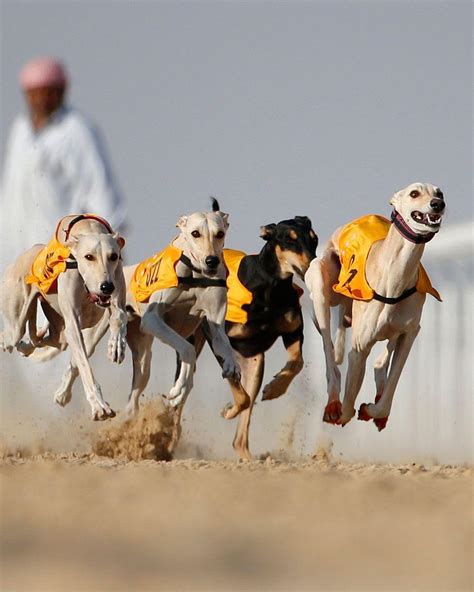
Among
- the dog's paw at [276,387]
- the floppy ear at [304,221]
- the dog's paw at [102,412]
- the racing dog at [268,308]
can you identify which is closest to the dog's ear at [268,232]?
the racing dog at [268,308]

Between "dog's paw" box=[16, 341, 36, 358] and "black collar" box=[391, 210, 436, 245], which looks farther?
"dog's paw" box=[16, 341, 36, 358]

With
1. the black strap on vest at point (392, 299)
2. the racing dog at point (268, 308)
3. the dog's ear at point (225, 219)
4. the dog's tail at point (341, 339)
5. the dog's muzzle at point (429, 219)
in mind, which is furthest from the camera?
the racing dog at point (268, 308)

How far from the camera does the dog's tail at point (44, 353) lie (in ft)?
38.5

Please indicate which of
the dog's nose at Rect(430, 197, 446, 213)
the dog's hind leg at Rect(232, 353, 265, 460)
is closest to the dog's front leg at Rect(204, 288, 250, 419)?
the dog's hind leg at Rect(232, 353, 265, 460)

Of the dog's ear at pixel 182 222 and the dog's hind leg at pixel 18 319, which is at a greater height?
the dog's ear at pixel 182 222

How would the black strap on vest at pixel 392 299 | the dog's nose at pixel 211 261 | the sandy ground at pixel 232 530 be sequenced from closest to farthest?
the sandy ground at pixel 232 530
the black strap on vest at pixel 392 299
the dog's nose at pixel 211 261

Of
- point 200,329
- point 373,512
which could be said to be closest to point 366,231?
point 200,329

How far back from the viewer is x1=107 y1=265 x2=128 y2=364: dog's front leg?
9727 millimetres

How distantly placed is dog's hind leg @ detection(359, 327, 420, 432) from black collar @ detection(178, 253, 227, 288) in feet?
3.74

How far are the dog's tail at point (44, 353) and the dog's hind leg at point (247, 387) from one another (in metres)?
1.25

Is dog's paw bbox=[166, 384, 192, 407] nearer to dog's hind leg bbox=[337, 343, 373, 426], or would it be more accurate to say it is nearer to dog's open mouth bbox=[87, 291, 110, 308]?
Answer: dog's open mouth bbox=[87, 291, 110, 308]

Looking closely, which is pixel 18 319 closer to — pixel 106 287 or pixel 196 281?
pixel 196 281

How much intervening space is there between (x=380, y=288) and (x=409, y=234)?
393 millimetres

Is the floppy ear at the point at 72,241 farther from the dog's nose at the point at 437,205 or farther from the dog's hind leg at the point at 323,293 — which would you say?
the dog's nose at the point at 437,205
